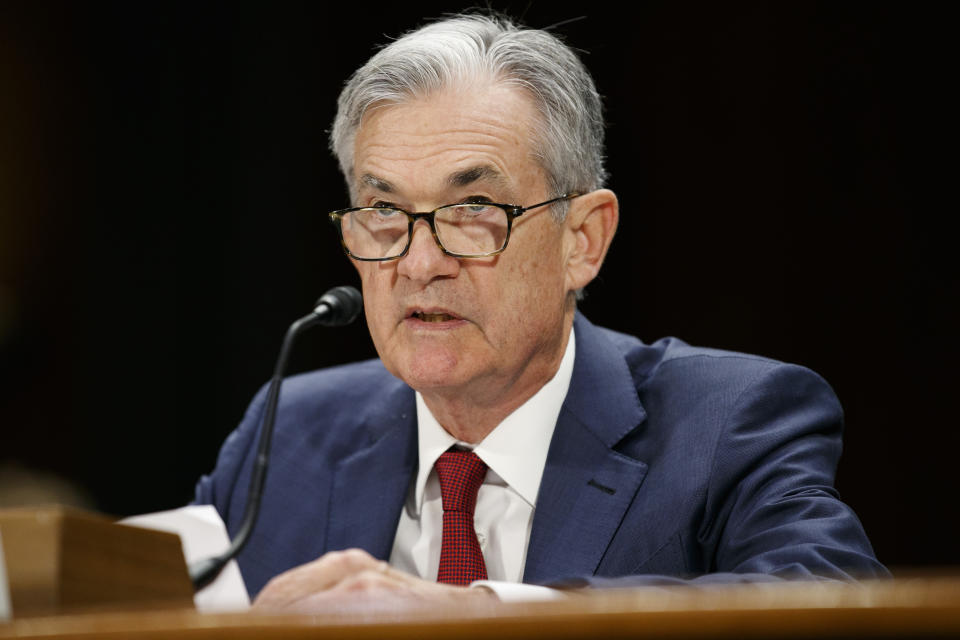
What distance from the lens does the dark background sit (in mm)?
2947

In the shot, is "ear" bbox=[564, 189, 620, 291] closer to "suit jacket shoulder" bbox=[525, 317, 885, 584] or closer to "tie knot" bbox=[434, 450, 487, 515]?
"suit jacket shoulder" bbox=[525, 317, 885, 584]

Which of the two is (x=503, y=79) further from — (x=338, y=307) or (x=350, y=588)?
(x=350, y=588)

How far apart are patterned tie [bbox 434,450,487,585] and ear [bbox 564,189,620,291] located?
1.26ft

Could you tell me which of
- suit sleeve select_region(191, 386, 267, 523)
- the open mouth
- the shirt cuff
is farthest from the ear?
the shirt cuff

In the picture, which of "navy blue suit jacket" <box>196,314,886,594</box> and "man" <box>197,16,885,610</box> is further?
"man" <box>197,16,885,610</box>

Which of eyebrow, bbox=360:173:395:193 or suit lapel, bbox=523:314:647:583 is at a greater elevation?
eyebrow, bbox=360:173:395:193

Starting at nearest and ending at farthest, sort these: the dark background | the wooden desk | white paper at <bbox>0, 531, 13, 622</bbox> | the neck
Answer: the wooden desk
white paper at <bbox>0, 531, 13, 622</bbox>
the neck
the dark background

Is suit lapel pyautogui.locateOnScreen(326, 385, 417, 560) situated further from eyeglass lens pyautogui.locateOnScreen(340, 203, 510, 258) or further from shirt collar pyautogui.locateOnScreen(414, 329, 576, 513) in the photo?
eyeglass lens pyautogui.locateOnScreen(340, 203, 510, 258)

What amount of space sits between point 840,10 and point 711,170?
0.57 metres

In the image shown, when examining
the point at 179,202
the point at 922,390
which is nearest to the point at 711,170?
the point at 922,390

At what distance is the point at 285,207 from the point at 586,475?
188 cm

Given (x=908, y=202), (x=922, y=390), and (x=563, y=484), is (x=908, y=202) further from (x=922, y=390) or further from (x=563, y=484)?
(x=563, y=484)

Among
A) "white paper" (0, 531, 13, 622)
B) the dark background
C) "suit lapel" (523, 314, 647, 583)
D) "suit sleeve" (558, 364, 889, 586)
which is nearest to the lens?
"white paper" (0, 531, 13, 622)

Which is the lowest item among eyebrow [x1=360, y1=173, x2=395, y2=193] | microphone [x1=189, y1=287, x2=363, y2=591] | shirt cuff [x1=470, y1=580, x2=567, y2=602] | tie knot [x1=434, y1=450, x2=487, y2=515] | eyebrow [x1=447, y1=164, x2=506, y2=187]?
tie knot [x1=434, y1=450, x2=487, y2=515]
